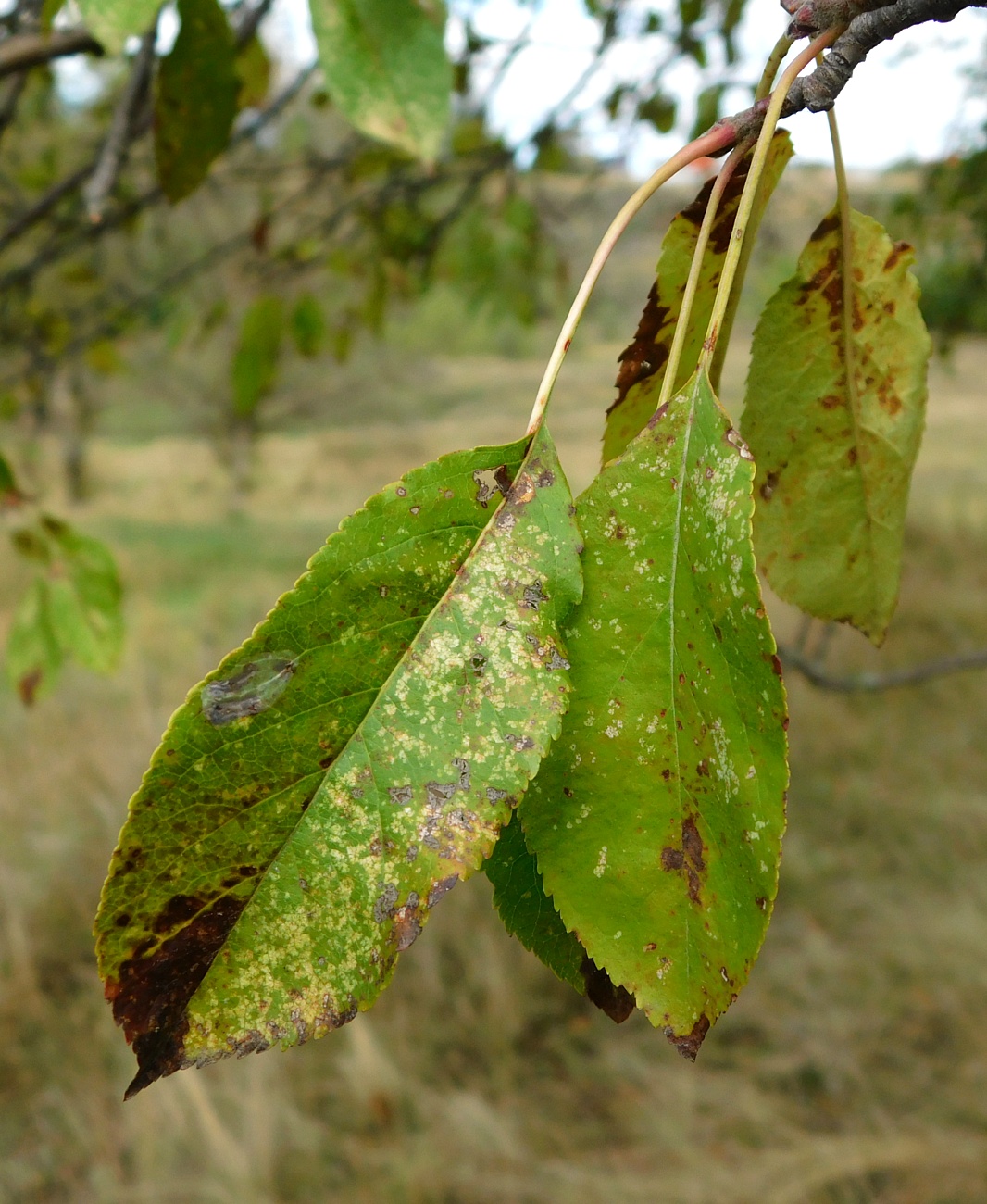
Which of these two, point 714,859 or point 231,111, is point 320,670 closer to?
point 714,859

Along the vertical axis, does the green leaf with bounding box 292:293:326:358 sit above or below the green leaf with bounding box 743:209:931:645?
below

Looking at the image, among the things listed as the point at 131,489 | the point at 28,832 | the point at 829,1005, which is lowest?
the point at 131,489

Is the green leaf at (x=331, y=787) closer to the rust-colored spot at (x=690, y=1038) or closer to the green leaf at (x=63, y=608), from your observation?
the rust-colored spot at (x=690, y=1038)

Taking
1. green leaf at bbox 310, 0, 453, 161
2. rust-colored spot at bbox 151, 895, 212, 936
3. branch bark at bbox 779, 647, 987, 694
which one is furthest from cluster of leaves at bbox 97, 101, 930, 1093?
branch bark at bbox 779, 647, 987, 694

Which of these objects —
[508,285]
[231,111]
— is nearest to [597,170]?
[508,285]

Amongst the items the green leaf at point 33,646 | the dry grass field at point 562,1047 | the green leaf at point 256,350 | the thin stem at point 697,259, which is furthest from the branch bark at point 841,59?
the green leaf at point 256,350

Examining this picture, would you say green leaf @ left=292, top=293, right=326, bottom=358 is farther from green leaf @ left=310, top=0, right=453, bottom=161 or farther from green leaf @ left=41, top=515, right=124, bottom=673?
green leaf @ left=310, top=0, right=453, bottom=161
